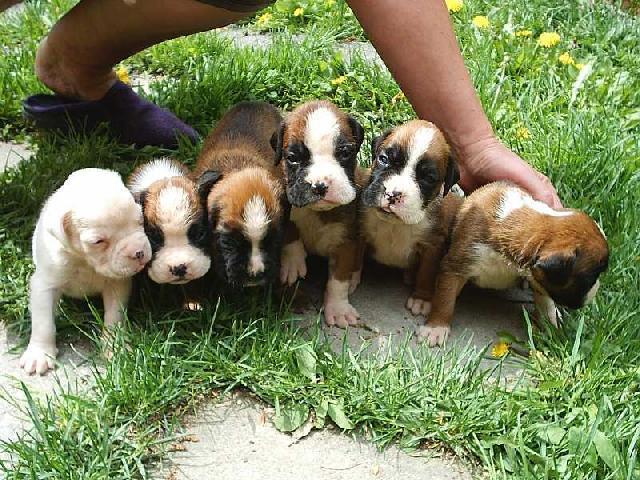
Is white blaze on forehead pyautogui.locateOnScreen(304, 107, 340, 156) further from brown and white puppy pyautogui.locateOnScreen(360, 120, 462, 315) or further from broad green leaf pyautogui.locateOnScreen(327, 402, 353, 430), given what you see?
broad green leaf pyautogui.locateOnScreen(327, 402, 353, 430)

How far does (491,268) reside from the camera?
3805mm

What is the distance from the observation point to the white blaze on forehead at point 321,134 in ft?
11.8

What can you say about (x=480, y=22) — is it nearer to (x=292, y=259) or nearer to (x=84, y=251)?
(x=292, y=259)

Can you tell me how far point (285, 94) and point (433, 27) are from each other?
6.10ft

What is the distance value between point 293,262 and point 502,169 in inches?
45.9

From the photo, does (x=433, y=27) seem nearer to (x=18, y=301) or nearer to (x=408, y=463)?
(x=408, y=463)

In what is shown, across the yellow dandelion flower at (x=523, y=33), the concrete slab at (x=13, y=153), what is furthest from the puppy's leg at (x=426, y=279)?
the yellow dandelion flower at (x=523, y=33)

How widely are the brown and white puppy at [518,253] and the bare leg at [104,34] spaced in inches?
71.6

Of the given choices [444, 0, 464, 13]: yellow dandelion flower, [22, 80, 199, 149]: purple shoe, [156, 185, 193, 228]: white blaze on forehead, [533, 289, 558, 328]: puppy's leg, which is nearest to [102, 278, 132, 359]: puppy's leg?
[156, 185, 193, 228]: white blaze on forehead

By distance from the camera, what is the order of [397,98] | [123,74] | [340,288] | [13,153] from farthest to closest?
[123,74] < [397,98] < [13,153] < [340,288]

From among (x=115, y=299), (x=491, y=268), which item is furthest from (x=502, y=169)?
(x=115, y=299)

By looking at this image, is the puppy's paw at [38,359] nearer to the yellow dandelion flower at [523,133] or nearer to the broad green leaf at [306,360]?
the broad green leaf at [306,360]

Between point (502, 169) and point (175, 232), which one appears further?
point (502, 169)

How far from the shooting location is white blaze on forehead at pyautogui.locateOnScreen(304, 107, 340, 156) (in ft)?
11.8
